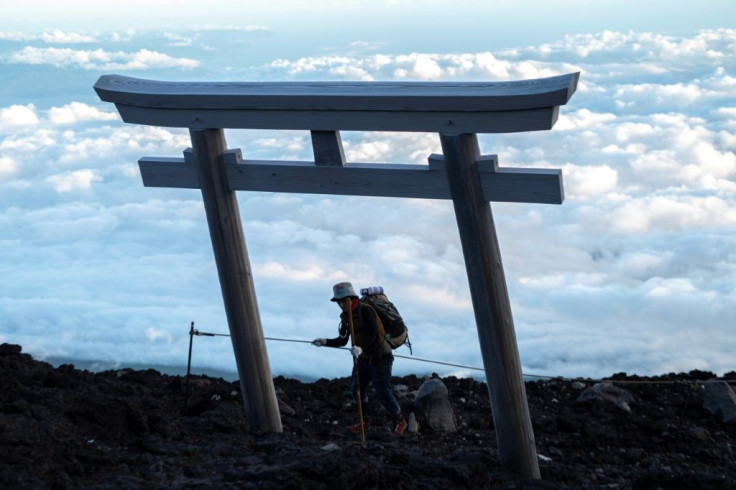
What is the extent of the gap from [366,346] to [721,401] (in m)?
3.80

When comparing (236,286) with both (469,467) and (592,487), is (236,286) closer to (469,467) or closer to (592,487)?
(469,467)

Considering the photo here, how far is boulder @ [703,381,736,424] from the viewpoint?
896 cm

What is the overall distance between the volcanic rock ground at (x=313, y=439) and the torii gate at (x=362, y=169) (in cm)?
60

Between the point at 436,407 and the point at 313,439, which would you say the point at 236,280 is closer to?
the point at 313,439

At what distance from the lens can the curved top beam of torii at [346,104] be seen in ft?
18.7

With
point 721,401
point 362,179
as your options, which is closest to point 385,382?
point 362,179

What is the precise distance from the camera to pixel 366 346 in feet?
25.7

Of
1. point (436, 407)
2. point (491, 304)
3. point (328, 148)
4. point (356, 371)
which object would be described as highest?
point (328, 148)

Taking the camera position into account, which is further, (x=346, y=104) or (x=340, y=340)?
(x=340, y=340)

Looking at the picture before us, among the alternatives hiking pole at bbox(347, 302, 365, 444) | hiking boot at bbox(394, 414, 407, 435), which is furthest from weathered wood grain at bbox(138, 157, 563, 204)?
hiking boot at bbox(394, 414, 407, 435)

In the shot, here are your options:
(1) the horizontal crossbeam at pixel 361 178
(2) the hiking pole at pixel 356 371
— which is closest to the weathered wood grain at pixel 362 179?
(1) the horizontal crossbeam at pixel 361 178

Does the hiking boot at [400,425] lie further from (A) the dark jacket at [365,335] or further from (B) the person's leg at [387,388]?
(A) the dark jacket at [365,335]

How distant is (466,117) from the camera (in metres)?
5.90

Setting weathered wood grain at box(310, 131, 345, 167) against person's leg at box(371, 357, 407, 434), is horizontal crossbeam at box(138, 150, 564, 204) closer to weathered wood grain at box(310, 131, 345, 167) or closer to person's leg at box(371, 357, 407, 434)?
weathered wood grain at box(310, 131, 345, 167)
